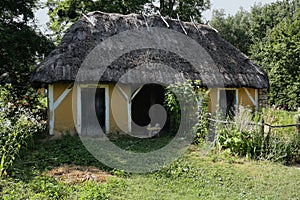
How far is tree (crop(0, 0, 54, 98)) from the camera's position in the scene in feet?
34.3

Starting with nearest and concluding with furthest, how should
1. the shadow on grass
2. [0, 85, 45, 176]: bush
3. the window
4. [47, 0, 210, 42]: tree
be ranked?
[0, 85, 45, 176]: bush, the shadow on grass, the window, [47, 0, 210, 42]: tree

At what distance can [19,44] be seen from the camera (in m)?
10.7

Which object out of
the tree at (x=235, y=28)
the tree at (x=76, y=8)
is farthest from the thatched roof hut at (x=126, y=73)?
the tree at (x=235, y=28)

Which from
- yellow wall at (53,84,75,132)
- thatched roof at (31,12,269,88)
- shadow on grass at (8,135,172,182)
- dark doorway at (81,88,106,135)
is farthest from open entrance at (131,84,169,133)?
yellow wall at (53,84,75,132)

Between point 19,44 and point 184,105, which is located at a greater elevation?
point 19,44

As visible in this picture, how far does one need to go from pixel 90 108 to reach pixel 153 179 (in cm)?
493

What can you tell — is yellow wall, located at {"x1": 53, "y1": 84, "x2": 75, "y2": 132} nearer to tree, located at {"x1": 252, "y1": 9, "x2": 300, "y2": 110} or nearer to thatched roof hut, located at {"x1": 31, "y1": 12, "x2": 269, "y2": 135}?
thatched roof hut, located at {"x1": 31, "y1": 12, "x2": 269, "y2": 135}

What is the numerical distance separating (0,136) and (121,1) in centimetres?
1270

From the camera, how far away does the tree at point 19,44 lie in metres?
10.5

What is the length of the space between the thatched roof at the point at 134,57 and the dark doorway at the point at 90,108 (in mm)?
887

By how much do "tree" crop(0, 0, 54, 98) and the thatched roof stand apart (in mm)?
1151

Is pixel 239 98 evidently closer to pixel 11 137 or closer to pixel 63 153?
pixel 63 153

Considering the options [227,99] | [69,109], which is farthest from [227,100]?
[69,109]

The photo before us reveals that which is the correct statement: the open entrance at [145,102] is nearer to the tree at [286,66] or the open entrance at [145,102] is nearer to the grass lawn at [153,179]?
the grass lawn at [153,179]
